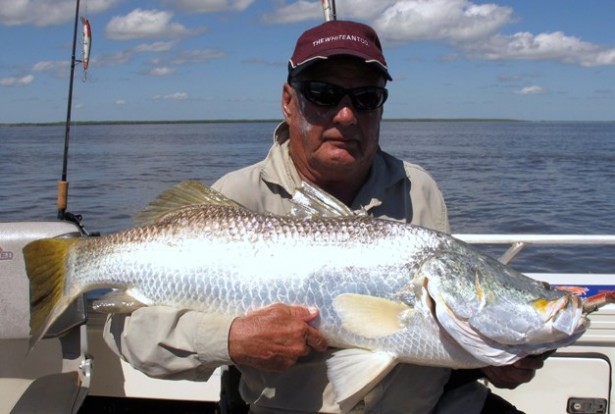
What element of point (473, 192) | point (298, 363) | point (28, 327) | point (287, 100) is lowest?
point (473, 192)

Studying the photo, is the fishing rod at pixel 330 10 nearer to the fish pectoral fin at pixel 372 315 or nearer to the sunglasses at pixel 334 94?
the sunglasses at pixel 334 94

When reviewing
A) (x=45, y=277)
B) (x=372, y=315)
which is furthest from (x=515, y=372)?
(x=45, y=277)

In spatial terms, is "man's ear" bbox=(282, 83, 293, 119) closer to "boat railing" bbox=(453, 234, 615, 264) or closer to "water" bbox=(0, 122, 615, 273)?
"boat railing" bbox=(453, 234, 615, 264)

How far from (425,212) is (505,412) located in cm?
102

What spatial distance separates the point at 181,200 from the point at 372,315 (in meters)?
1.02

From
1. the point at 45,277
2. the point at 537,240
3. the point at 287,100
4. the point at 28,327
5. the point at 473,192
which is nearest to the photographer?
the point at 45,277

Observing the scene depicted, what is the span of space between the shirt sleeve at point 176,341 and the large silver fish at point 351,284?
6cm

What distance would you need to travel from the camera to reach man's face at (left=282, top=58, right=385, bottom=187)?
9.83ft

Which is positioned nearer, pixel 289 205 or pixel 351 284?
pixel 351 284

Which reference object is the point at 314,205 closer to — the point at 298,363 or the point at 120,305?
the point at 298,363

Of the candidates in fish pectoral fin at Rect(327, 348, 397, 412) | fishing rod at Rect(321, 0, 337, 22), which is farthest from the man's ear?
fishing rod at Rect(321, 0, 337, 22)

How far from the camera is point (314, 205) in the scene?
2766mm

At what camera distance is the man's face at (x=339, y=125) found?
3.00 m

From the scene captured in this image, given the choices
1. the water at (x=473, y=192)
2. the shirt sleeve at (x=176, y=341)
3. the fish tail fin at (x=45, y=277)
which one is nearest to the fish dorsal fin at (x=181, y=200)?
the fish tail fin at (x=45, y=277)
